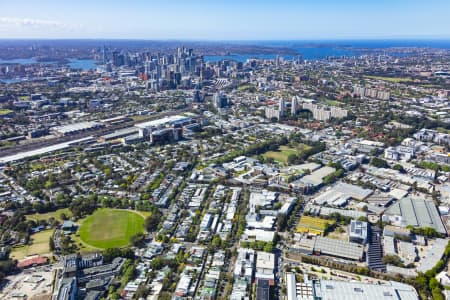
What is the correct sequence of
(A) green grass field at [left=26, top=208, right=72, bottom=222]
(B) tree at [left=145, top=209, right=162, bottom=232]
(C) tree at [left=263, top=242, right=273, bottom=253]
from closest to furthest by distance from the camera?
(C) tree at [left=263, top=242, right=273, bottom=253]
(B) tree at [left=145, top=209, right=162, bottom=232]
(A) green grass field at [left=26, top=208, right=72, bottom=222]

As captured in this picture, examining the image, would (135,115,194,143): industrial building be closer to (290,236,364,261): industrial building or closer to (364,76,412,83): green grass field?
(290,236,364,261): industrial building

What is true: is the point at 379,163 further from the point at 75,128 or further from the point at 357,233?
the point at 75,128

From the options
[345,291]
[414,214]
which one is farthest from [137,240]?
[414,214]

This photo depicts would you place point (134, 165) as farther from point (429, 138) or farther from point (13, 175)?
point (429, 138)

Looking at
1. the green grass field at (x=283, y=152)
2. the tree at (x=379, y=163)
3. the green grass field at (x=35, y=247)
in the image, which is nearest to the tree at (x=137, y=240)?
the green grass field at (x=35, y=247)

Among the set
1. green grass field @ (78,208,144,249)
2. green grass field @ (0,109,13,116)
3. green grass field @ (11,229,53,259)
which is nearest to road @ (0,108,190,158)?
green grass field @ (0,109,13,116)

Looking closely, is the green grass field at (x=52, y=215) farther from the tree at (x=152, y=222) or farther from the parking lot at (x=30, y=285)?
the tree at (x=152, y=222)

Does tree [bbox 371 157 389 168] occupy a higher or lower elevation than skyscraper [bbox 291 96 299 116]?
lower
